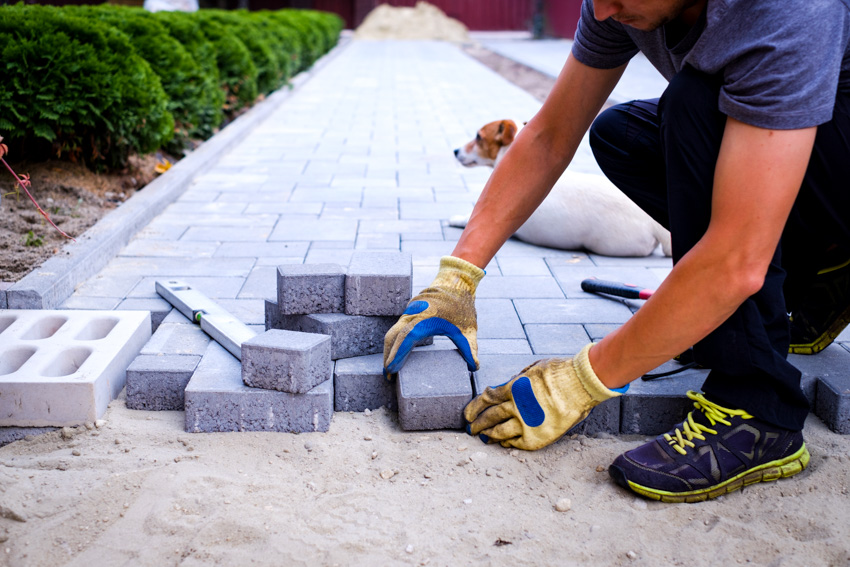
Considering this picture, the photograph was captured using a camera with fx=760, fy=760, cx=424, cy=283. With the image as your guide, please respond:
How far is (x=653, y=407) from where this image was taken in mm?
2275

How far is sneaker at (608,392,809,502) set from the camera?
1.93m

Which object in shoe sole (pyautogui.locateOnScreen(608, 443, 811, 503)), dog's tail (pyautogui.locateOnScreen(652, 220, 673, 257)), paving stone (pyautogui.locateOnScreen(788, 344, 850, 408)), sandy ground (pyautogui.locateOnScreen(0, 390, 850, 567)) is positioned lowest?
sandy ground (pyautogui.locateOnScreen(0, 390, 850, 567))

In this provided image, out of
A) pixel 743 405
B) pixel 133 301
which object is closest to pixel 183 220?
pixel 133 301

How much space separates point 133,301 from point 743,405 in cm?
228

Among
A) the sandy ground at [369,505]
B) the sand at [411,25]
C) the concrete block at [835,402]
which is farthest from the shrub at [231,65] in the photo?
the sand at [411,25]

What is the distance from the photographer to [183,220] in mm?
4344

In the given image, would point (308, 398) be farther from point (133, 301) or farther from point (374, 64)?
point (374, 64)

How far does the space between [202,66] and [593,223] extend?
4510 millimetres

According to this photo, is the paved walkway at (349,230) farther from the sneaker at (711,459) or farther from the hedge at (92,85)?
the sneaker at (711,459)

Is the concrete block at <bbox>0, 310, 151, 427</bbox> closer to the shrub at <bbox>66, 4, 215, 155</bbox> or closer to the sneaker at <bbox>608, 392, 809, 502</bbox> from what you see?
the sneaker at <bbox>608, 392, 809, 502</bbox>

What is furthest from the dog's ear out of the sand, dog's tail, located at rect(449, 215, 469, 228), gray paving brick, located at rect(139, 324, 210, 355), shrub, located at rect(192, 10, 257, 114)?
the sand

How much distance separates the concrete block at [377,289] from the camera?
2.36 m

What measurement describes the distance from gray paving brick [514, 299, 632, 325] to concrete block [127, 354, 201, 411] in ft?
4.19

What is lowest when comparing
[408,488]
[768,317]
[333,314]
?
[408,488]
